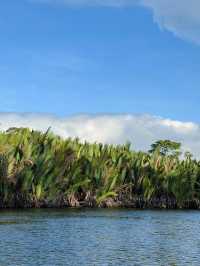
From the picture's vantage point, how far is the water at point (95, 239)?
2375 centimetres

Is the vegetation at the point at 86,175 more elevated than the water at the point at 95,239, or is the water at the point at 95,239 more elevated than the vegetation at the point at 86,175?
the vegetation at the point at 86,175

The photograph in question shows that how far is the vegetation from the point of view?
47281 millimetres

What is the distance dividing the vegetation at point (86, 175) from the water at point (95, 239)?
10.9 feet

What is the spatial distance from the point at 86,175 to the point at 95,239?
2243cm

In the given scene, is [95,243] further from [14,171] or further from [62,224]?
[14,171]

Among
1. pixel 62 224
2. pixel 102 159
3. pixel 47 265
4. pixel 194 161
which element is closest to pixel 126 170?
pixel 102 159

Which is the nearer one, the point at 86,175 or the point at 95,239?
the point at 95,239

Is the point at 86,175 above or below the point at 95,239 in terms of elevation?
above

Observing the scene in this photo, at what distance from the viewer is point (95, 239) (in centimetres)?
2989

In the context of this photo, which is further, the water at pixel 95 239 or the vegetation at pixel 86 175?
the vegetation at pixel 86 175

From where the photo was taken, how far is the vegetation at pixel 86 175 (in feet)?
155

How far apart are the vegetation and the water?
3.33 metres

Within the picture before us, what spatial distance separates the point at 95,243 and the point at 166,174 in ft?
99.8

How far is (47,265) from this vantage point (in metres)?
21.9
